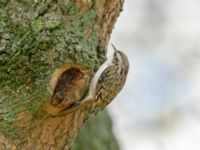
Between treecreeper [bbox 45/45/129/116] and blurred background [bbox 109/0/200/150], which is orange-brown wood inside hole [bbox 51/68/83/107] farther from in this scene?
blurred background [bbox 109/0/200/150]

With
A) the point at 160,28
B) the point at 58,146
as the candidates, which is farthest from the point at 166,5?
the point at 58,146

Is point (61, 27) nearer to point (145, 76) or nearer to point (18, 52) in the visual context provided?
point (18, 52)

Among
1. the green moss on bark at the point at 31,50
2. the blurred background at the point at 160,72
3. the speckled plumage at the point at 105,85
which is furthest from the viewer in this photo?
the blurred background at the point at 160,72

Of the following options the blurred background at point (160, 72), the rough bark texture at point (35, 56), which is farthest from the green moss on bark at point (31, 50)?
the blurred background at point (160, 72)

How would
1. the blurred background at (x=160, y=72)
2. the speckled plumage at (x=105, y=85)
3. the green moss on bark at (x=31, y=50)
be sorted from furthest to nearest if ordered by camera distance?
the blurred background at (x=160, y=72)
the speckled plumage at (x=105, y=85)
the green moss on bark at (x=31, y=50)

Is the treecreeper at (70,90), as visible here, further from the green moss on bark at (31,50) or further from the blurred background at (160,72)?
the blurred background at (160,72)
